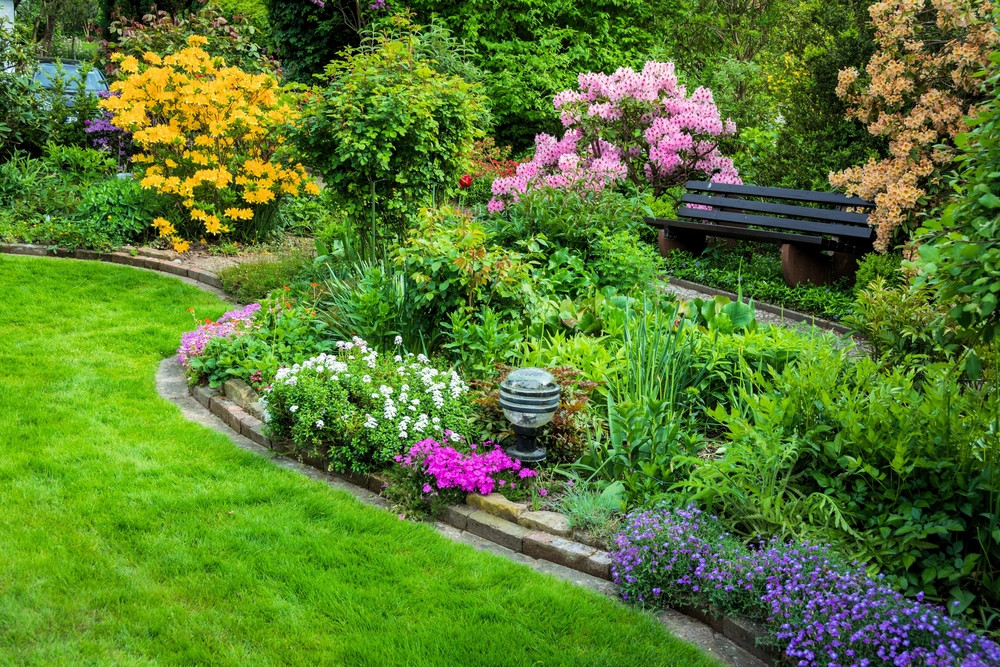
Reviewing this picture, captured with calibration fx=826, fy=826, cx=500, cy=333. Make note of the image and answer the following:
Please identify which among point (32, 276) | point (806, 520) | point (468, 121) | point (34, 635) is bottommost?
point (34, 635)

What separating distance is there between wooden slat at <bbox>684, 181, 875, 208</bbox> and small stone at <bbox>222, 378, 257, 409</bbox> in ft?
18.8

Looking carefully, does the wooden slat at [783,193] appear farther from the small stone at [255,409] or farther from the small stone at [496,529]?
the small stone at [255,409]

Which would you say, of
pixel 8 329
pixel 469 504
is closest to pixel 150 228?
pixel 8 329

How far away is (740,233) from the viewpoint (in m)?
8.50

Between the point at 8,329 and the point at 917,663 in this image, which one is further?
the point at 8,329

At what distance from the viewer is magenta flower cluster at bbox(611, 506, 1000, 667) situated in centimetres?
269

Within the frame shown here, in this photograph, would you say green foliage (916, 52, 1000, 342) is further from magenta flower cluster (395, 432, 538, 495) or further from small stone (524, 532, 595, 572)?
magenta flower cluster (395, 432, 538, 495)

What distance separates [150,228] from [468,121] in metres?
4.12

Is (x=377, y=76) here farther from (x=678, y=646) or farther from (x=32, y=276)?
(x=678, y=646)

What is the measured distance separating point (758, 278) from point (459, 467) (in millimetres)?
5418

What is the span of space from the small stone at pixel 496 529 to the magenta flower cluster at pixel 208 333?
262cm

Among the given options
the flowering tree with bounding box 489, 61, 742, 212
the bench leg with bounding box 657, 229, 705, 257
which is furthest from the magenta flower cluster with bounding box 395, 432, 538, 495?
the flowering tree with bounding box 489, 61, 742, 212

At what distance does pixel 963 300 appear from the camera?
2.61 metres

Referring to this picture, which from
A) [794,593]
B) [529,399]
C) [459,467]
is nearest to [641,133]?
[529,399]
